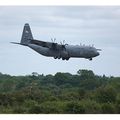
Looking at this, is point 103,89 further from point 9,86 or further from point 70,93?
point 9,86

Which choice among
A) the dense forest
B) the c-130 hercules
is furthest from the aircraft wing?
the dense forest

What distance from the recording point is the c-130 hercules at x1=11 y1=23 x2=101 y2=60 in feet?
82.5

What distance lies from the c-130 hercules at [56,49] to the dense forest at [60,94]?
2.47 metres

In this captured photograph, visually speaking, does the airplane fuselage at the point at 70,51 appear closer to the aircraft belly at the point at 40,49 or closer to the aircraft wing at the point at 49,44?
the aircraft belly at the point at 40,49

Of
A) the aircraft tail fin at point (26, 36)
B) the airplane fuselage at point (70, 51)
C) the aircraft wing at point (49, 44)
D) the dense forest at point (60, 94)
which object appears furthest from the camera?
the dense forest at point (60, 94)

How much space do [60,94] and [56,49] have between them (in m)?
6.45

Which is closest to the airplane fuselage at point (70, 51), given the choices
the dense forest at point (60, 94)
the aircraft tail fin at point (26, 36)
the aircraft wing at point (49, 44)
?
the aircraft wing at point (49, 44)

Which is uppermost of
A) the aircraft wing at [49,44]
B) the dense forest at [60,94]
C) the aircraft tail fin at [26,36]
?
the aircraft tail fin at [26,36]

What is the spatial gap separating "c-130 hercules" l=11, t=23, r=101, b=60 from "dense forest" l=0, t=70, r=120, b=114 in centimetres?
247

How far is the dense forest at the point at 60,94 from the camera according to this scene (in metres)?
27.2

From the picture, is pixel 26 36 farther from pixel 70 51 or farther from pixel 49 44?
pixel 70 51

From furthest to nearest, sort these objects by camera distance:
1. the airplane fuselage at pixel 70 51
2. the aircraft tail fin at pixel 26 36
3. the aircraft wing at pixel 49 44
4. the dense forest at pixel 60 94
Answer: the dense forest at pixel 60 94
the aircraft tail fin at pixel 26 36
the aircraft wing at pixel 49 44
the airplane fuselage at pixel 70 51

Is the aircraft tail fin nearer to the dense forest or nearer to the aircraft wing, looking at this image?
the aircraft wing

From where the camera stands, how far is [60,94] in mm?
32125
